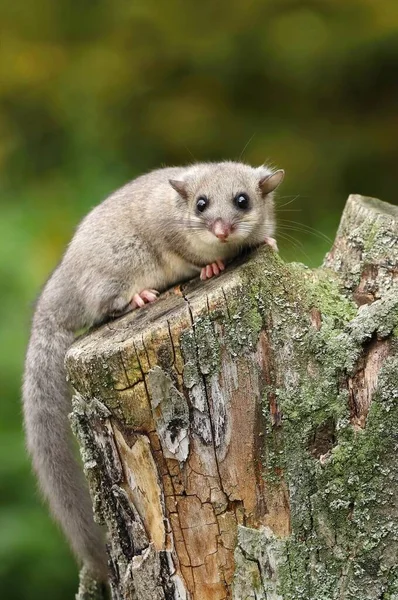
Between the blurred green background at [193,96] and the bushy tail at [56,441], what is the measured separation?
294 cm

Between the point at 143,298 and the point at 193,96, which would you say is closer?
the point at 143,298

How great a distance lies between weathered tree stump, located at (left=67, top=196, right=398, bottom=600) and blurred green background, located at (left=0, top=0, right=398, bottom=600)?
13.4 feet

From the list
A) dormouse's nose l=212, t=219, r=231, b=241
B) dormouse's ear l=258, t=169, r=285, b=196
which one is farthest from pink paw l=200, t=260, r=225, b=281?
dormouse's ear l=258, t=169, r=285, b=196

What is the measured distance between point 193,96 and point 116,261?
4.31m

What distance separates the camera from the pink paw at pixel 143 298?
13.7 ft

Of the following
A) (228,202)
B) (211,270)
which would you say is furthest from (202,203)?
(211,270)

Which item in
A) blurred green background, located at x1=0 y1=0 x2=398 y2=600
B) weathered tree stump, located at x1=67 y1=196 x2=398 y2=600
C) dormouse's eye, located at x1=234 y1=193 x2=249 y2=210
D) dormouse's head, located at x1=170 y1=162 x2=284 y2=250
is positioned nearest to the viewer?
weathered tree stump, located at x1=67 y1=196 x2=398 y2=600

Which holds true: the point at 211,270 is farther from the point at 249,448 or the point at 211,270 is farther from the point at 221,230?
the point at 249,448

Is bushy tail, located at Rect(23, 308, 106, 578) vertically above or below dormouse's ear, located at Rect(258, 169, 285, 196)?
below

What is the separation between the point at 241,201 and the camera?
14.5 feet

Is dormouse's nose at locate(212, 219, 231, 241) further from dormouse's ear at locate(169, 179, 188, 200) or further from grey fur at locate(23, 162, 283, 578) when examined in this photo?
dormouse's ear at locate(169, 179, 188, 200)

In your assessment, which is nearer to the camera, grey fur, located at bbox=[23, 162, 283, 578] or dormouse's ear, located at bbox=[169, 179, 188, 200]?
grey fur, located at bbox=[23, 162, 283, 578]

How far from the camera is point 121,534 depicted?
11.2ft

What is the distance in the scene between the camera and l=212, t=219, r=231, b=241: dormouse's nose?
163 inches
